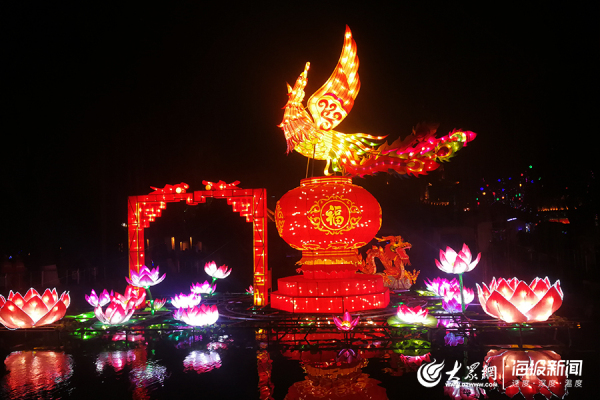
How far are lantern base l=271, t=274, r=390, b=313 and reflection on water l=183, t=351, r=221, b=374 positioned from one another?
282cm

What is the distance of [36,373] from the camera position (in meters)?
5.22

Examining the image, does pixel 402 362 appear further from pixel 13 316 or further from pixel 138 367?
pixel 13 316

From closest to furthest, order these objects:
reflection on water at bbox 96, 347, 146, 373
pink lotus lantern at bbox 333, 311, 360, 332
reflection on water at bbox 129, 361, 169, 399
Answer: reflection on water at bbox 129, 361, 169, 399 < reflection on water at bbox 96, 347, 146, 373 < pink lotus lantern at bbox 333, 311, 360, 332

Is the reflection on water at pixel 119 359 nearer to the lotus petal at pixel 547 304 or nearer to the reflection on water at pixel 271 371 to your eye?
the reflection on water at pixel 271 371

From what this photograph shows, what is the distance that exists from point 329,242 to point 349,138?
219cm

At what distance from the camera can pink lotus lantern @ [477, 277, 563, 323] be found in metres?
5.64

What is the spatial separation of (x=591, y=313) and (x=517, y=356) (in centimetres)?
314

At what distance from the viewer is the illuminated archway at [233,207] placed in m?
9.38

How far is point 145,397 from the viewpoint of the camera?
4.34 meters

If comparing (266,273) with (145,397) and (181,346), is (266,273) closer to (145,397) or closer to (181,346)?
(181,346)

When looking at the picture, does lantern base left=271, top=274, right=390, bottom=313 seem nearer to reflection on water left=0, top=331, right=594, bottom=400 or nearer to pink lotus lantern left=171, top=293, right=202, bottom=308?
pink lotus lantern left=171, top=293, right=202, bottom=308

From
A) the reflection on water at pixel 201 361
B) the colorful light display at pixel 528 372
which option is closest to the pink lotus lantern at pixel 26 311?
the reflection on water at pixel 201 361

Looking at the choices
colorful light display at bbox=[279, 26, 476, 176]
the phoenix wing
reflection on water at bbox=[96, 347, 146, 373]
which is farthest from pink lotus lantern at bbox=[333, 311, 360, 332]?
the phoenix wing

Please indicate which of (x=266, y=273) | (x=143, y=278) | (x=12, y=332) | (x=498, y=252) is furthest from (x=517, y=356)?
(x=498, y=252)
